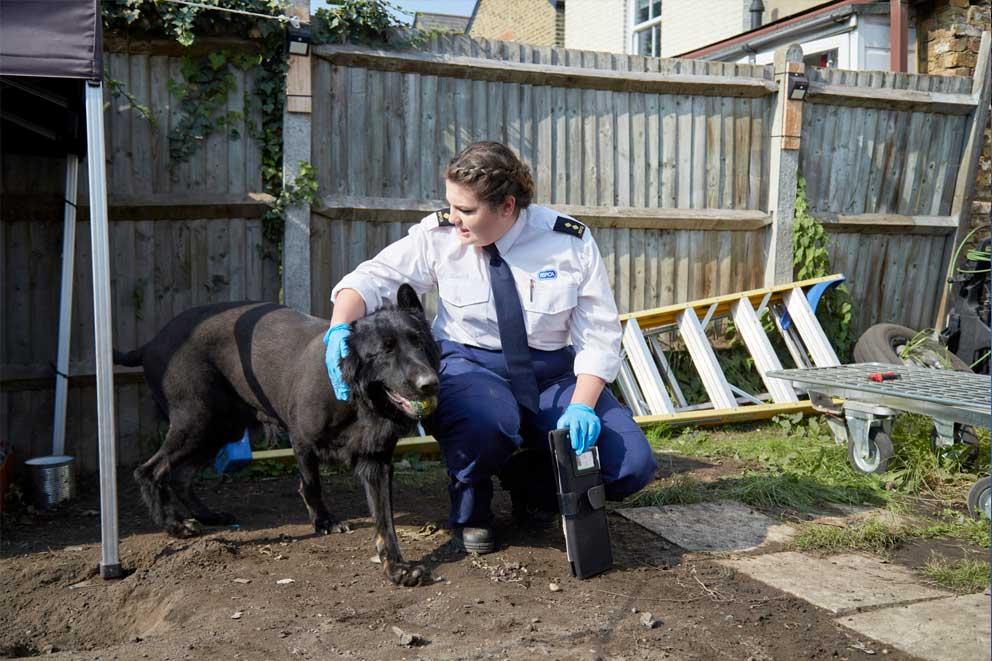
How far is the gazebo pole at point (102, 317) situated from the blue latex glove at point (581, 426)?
69.2 inches

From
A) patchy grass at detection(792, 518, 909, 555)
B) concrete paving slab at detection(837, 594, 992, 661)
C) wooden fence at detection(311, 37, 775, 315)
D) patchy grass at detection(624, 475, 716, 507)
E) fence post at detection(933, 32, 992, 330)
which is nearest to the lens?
concrete paving slab at detection(837, 594, 992, 661)

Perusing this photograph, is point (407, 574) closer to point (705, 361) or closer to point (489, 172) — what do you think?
point (489, 172)

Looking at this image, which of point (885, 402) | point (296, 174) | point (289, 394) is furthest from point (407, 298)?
point (885, 402)

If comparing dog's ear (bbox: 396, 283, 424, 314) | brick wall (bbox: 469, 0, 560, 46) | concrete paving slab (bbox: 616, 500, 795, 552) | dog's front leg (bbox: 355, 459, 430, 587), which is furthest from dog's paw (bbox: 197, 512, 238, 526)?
brick wall (bbox: 469, 0, 560, 46)

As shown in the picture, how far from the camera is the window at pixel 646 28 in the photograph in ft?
48.1

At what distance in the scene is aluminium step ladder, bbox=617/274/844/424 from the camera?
592 cm

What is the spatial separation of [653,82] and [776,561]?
13.3ft

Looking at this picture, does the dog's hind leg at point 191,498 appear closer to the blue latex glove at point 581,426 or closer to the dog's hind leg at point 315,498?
the dog's hind leg at point 315,498

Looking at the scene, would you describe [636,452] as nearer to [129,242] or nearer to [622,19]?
[129,242]

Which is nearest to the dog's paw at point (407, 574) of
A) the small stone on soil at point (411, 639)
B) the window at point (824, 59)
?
the small stone on soil at point (411, 639)

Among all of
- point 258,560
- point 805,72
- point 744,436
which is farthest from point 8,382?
point 805,72

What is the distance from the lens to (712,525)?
3.92 metres

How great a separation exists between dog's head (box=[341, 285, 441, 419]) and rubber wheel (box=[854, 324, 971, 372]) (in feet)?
13.4

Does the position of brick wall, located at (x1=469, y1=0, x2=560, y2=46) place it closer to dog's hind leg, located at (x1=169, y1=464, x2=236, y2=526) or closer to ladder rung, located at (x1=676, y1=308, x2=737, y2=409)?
ladder rung, located at (x1=676, y1=308, x2=737, y2=409)
